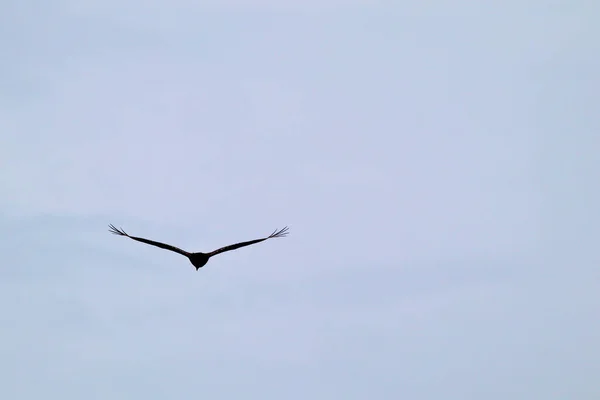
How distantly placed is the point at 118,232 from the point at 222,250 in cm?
1081

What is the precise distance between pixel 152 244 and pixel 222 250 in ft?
23.3

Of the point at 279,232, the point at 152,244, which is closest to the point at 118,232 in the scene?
the point at 152,244

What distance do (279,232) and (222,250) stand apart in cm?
827

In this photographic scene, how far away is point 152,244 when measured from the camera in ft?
491

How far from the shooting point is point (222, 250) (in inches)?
5910

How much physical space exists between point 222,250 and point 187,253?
4.37 meters

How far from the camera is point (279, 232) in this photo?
14462 cm

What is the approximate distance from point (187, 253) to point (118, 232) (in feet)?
28.5

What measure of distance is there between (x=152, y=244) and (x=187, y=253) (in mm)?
4369

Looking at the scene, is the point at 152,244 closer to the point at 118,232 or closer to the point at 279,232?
the point at 118,232

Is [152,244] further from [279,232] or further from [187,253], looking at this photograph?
[279,232]
